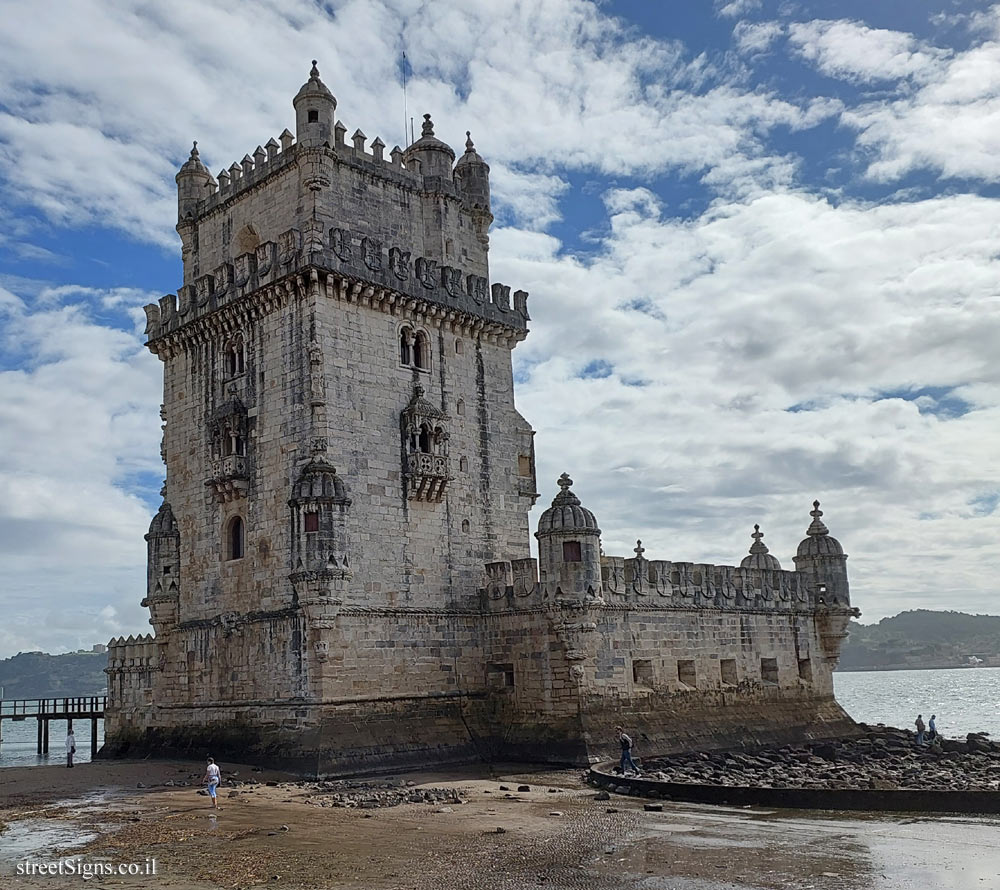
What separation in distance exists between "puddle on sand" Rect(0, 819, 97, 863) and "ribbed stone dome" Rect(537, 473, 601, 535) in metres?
15.3

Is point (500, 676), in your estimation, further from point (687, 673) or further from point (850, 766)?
point (850, 766)

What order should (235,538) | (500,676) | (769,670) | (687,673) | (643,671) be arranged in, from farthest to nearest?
(769,670) → (687,673) → (643,671) → (500,676) → (235,538)

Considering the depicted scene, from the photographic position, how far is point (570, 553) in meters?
32.2

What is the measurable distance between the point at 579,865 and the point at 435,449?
57.5 feet

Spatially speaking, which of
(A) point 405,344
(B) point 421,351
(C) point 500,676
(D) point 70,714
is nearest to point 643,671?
(C) point 500,676

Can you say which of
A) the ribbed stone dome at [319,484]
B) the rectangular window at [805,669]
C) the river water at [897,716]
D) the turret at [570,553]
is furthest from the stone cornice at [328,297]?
the river water at [897,716]

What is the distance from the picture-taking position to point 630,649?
112 ft

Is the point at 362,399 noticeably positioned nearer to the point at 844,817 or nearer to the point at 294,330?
the point at 294,330

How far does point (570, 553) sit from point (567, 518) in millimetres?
1026

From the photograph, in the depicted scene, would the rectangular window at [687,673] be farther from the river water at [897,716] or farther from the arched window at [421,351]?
the river water at [897,716]

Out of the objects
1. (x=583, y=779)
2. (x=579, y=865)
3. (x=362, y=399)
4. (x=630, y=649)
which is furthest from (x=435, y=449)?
(x=579, y=865)

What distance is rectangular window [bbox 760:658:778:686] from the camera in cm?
4006

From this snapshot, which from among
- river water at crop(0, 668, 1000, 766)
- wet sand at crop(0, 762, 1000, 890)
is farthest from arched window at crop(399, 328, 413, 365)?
river water at crop(0, 668, 1000, 766)

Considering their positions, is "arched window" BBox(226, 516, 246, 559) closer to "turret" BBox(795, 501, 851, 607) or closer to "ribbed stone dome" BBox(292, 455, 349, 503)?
"ribbed stone dome" BBox(292, 455, 349, 503)
